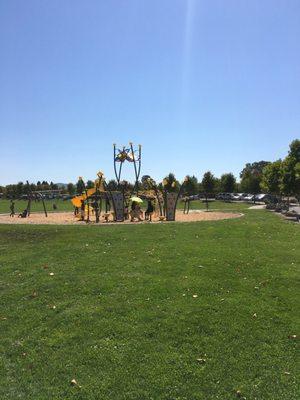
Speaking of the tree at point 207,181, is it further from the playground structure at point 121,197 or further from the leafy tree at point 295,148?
the playground structure at point 121,197

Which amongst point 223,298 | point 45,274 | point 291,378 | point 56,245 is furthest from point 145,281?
point 56,245

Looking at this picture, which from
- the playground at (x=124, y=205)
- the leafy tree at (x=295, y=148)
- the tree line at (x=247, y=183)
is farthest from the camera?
the leafy tree at (x=295, y=148)

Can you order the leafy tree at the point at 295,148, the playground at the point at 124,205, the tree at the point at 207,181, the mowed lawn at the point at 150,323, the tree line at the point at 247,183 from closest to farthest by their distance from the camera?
the mowed lawn at the point at 150,323
the playground at the point at 124,205
the tree line at the point at 247,183
the leafy tree at the point at 295,148
the tree at the point at 207,181

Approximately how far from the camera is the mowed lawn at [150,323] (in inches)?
214

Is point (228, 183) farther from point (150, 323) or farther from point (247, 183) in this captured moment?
point (150, 323)

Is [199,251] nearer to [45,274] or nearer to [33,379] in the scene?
[45,274]

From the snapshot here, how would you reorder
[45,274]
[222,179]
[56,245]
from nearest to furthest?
[45,274], [56,245], [222,179]

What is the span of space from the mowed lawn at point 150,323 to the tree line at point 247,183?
14.6 metres

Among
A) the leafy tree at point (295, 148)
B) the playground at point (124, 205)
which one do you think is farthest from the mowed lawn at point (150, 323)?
the leafy tree at point (295, 148)

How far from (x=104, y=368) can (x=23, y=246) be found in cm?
819

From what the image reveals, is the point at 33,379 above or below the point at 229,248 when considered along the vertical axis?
below

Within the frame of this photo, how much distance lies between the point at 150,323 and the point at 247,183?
84793mm

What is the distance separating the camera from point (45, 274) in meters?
9.76

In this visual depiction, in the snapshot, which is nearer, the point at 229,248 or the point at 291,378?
the point at 291,378
